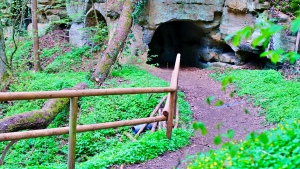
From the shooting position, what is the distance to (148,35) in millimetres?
12914

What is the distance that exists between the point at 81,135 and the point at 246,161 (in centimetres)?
400

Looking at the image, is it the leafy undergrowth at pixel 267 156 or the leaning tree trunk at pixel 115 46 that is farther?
the leaning tree trunk at pixel 115 46

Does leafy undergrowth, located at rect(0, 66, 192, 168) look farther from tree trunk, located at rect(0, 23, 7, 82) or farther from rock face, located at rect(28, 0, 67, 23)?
rock face, located at rect(28, 0, 67, 23)

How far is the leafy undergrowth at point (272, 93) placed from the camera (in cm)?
629

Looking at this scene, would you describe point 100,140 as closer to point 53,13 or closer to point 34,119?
point 34,119

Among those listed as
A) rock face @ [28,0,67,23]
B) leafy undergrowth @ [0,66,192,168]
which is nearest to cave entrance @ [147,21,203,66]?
rock face @ [28,0,67,23]

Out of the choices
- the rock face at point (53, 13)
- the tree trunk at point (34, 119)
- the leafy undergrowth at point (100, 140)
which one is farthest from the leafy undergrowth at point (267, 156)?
the rock face at point (53, 13)

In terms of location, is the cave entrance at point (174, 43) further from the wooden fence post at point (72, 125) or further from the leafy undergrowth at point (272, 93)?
the wooden fence post at point (72, 125)

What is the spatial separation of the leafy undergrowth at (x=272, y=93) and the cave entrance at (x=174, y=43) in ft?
18.8

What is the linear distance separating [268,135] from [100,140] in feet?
11.6

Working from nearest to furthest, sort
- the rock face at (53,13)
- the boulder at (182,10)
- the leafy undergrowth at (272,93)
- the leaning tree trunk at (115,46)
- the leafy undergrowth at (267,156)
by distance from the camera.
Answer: the leafy undergrowth at (267,156) < the leafy undergrowth at (272,93) < the leaning tree trunk at (115,46) < the boulder at (182,10) < the rock face at (53,13)

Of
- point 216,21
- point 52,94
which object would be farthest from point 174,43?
point 52,94

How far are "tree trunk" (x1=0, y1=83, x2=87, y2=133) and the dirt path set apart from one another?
306 cm

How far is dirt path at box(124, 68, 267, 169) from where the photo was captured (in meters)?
4.29
